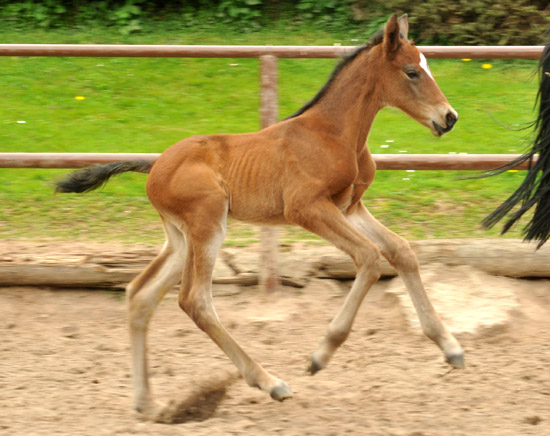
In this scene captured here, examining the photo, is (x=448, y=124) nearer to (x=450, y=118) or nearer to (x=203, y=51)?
(x=450, y=118)

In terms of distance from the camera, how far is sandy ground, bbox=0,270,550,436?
3.42m

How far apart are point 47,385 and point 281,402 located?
106 centimetres

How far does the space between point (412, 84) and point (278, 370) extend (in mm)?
1478

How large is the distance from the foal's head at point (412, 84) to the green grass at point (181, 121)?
1.92 m

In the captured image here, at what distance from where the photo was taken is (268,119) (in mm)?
4789

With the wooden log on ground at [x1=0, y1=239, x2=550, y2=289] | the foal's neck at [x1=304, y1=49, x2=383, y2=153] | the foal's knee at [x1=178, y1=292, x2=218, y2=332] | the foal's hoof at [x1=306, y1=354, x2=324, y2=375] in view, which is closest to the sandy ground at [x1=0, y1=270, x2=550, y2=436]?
the wooden log on ground at [x1=0, y1=239, x2=550, y2=289]

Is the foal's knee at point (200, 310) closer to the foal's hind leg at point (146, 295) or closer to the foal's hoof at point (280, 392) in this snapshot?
the foal's hind leg at point (146, 295)

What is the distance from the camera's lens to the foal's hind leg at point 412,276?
3443 millimetres

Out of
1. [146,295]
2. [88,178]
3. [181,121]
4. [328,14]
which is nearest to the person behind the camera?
[146,295]

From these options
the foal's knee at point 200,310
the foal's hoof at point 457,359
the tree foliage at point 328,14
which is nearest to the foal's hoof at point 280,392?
the foal's knee at point 200,310

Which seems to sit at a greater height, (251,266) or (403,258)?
(403,258)

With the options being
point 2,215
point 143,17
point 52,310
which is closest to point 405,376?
point 52,310

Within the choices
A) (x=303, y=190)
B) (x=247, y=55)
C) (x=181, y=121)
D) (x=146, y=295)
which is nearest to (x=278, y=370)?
(x=146, y=295)

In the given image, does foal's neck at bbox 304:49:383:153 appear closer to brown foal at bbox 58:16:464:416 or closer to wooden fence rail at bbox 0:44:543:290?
brown foal at bbox 58:16:464:416
